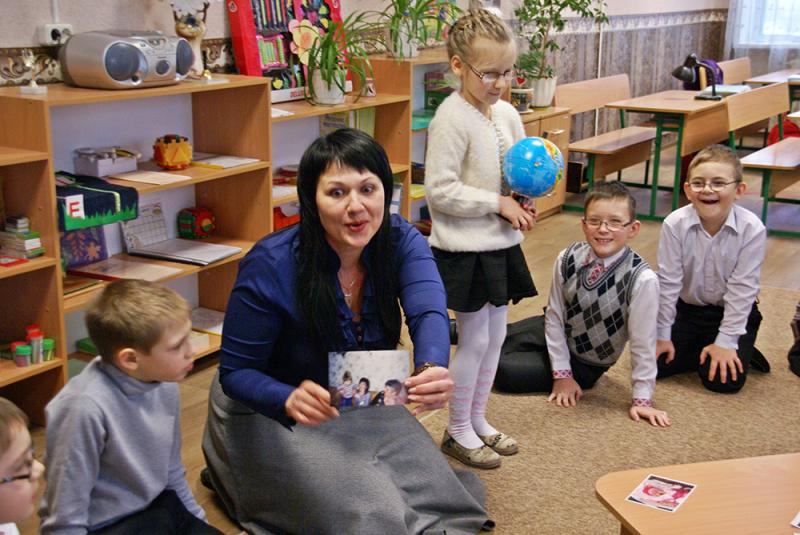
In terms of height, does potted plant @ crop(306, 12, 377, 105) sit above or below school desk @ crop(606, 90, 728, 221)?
above


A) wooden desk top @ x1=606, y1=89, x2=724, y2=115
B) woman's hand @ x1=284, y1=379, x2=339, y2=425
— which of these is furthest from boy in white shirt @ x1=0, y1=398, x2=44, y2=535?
wooden desk top @ x1=606, y1=89, x2=724, y2=115

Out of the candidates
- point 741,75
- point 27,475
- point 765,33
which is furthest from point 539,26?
point 27,475

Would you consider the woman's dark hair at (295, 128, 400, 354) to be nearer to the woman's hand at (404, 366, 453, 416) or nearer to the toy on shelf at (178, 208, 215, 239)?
the woman's hand at (404, 366, 453, 416)

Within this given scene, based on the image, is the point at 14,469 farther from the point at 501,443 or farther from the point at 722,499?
the point at 501,443

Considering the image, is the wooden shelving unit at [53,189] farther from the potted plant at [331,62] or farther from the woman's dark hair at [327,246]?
the woman's dark hair at [327,246]

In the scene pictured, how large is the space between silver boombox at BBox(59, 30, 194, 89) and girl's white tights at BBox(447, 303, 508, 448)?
1346 millimetres

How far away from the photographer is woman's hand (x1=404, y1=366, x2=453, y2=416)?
6.34ft

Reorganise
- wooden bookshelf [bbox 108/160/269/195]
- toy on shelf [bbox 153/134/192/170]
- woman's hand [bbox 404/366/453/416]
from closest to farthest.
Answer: woman's hand [bbox 404/366/453/416] < wooden bookshelf [bbox 108/160/269/195] < toy on shelf [bbox 153/134/192/170]

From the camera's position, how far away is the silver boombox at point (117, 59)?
3.04 m

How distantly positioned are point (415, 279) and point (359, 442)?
0.44 meters

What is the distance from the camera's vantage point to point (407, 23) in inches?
181

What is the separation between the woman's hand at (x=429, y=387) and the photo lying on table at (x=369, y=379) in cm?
2

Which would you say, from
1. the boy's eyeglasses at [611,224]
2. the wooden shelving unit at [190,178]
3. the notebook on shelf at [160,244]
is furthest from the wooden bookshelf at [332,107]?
the boy's eyeglasses at [611,224]

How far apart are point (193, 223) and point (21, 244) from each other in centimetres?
99
